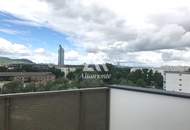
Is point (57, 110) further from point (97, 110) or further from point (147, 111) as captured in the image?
point (147, 111)

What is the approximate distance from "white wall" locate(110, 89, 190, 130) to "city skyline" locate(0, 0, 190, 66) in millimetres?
3973

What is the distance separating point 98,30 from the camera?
14461 mm

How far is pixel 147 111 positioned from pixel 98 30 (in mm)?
12094

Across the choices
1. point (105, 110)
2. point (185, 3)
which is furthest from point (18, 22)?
point (105, 110)

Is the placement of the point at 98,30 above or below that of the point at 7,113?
above

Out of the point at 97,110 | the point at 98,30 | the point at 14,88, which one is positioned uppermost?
the point at 98,30

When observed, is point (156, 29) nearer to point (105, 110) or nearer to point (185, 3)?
point (185, 3)

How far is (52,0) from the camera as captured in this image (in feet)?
23.3

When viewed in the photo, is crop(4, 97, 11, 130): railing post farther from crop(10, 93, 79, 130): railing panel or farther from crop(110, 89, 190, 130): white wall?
crop(110, 89, 190, 130): white wall

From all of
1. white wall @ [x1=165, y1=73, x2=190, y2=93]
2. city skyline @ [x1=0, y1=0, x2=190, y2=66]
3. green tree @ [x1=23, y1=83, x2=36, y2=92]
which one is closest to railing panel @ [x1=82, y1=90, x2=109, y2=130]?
green tree @ [x1=23, y1=83, x2=36, y2=92]

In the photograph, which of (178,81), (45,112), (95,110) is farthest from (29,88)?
(178,81)

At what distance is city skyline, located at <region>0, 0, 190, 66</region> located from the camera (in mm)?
7878

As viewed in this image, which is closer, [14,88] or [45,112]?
[45,112]

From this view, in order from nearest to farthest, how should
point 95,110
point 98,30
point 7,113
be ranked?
1. point 7,113
2. point 95,110
3. point 98,30
